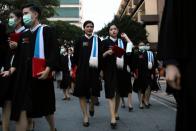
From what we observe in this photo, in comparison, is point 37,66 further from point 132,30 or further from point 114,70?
point 132,30

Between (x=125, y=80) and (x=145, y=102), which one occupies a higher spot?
(x=125, y=80)

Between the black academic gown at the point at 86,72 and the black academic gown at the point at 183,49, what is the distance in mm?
5974

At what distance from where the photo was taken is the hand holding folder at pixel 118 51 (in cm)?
886

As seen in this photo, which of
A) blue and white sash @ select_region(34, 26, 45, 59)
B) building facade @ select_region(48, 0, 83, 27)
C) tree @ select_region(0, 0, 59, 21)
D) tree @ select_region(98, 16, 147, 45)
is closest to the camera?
blue and white sash @ select_region(34, 26, 45, 59)

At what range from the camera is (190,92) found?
2.90 m

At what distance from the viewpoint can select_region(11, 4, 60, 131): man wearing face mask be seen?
5.84 meters

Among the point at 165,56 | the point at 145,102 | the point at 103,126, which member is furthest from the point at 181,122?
the point at 145,102

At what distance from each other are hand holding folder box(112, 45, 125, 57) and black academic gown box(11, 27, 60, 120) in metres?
2.82

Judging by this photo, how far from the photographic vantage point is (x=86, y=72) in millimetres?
9047

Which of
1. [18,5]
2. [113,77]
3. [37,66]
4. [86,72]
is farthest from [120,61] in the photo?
[18,5]

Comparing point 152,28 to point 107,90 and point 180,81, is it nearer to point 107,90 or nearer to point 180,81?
point 107,90

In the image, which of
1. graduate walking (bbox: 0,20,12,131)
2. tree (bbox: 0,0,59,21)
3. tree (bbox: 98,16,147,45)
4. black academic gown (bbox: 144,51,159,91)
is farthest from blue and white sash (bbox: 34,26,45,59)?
tree (bbox: 98,16,147,45)

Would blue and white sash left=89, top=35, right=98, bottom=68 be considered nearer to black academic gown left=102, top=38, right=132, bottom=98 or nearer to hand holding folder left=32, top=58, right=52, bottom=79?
black academic gown left=102, top=38, right=132, bottom=98

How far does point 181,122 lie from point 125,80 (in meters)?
6.51
